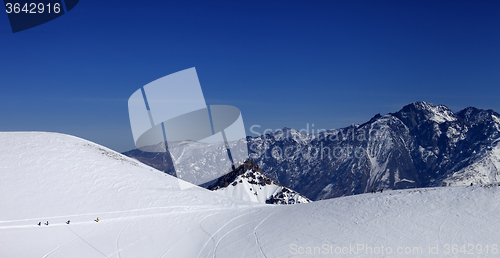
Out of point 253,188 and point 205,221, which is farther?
point 253,188

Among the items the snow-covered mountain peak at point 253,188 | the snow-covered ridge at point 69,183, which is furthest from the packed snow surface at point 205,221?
the snow-covered mountain peak at point 253,188

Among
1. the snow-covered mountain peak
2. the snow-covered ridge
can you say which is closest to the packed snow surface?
the snow-covered ridge

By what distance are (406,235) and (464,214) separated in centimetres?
595

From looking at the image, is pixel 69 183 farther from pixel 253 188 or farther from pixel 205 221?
pixel 253 188

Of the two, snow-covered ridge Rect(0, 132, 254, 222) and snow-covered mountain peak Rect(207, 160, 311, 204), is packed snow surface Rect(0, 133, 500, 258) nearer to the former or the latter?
snow-covered ridge Rect(0, 132, 254, 222)

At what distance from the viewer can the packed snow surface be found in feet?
74.4

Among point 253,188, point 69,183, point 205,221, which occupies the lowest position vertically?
point 253,188

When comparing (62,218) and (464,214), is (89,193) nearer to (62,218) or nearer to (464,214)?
(62,218)

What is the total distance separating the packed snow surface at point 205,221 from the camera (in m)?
22.7

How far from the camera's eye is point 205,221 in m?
32.1

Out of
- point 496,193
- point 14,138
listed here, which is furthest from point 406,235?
point 14,138

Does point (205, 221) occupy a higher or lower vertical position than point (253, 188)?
higher

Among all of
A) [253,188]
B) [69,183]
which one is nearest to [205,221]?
[69,183]

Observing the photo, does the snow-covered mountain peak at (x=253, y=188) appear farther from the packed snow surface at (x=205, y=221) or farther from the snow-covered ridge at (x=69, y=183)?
the packed snow surface at (x=205, y=221)
